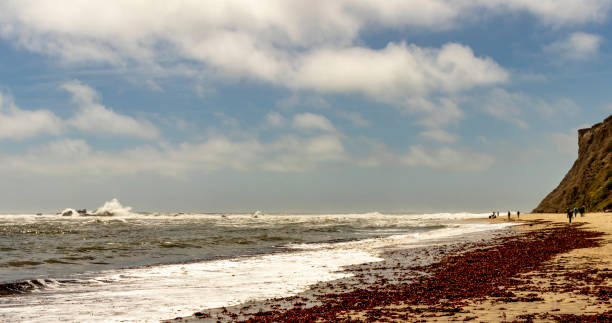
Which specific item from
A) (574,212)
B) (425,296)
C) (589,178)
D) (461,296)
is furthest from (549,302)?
(589,178)

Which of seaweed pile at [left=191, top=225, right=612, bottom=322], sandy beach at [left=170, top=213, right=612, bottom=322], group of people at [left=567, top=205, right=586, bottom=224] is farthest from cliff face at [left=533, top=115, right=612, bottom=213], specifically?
seaweed pile at [left=191, top=225, right=612, bottom=322]

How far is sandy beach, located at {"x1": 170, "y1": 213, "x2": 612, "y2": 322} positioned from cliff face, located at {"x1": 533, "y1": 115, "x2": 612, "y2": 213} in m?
65.0

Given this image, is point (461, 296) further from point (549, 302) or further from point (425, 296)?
point (549, 302)

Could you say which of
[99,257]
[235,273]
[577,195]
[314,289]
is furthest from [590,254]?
[577,195]

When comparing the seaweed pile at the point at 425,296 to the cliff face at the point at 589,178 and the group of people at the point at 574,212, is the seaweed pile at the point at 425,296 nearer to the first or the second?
the group of people at the point at 574,212

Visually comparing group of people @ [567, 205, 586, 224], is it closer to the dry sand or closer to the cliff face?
the cliff face

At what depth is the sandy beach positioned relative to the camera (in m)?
11.2

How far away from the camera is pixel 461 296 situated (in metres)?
13.5

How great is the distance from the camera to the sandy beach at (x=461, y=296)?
1117cm

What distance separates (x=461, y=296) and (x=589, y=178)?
87.6 meters

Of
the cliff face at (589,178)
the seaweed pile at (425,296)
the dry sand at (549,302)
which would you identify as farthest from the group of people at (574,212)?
the dry sand at (549,302)

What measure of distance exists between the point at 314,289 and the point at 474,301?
601 centimetres

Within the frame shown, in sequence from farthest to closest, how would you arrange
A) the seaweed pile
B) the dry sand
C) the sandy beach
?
the seaweed pile → the sandy beach → the dry sand

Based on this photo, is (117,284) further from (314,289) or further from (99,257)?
(99,257)
